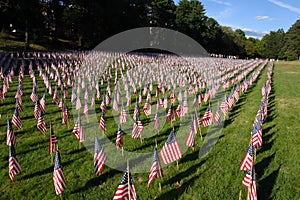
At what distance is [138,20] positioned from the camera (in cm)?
7975

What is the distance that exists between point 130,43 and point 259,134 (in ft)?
226

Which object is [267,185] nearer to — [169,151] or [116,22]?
[169,151]

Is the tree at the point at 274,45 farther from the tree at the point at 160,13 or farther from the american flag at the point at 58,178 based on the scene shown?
the american flag at the point at 58,178

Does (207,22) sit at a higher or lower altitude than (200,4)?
lower

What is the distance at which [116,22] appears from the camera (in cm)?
7319

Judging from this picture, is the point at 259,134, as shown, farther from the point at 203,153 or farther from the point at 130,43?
the point at 130,43

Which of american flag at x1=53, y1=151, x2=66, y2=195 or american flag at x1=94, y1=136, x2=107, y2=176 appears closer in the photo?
american flag at x1=53, y1=151, x2=66, y2=195

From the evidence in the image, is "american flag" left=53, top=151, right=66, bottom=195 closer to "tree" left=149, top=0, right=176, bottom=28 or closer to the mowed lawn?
the mowed lawn

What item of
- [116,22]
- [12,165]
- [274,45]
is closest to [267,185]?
[12,165]

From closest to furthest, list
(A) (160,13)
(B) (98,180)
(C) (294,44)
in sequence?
(B) (98,180)
(A) (160,13)
(C) (294,44)

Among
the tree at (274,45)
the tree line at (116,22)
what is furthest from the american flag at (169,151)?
the tree at (274,45)

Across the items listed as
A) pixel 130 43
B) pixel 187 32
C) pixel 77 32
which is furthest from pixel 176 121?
pixel 187 32

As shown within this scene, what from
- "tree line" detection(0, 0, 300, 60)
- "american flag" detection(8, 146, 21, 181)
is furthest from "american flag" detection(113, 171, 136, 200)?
"tree line" detection(0, 0, 300, 60)

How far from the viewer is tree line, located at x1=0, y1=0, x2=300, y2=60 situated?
5308cm
